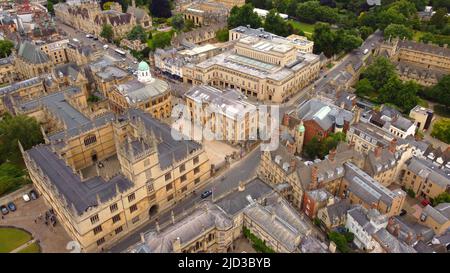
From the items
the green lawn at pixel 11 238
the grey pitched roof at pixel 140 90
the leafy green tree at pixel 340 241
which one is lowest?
the green lawn at pixel 11 238

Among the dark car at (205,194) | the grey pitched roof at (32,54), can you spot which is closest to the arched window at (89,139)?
the dark car at (205,194)

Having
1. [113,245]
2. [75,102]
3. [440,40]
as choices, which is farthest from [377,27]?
[113,245]

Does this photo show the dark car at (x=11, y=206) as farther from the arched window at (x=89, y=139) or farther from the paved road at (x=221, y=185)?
the paved road at (x=221, y=185)

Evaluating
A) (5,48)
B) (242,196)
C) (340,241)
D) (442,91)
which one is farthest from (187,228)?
(5,48)

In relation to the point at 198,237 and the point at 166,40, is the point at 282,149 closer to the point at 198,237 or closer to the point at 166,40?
the point at 198,237

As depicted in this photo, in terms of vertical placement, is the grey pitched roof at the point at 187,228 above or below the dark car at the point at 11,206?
above

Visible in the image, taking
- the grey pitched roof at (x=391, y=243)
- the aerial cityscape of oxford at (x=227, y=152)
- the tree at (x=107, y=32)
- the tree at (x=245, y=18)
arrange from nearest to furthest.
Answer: the grey pitched roof at (x=391, y=243), the aerial cityscape of oxford at (x=227, y=152), the tree at (x=107, y=32), the tree at (x=245, y=18)

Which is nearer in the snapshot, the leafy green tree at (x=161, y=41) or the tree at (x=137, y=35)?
the leafy green tree at (x=161, y=41)

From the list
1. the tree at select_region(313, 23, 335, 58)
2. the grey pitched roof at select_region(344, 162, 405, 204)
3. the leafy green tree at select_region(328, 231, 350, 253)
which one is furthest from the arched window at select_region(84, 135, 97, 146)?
the tree at select_region(313, 23, 335, 58)
